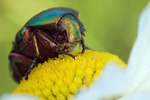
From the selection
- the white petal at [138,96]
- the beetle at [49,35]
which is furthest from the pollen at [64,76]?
the white petal at [138,96]

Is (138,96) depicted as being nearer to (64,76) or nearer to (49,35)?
(64,76)

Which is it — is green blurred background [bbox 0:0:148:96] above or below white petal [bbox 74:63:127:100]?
above

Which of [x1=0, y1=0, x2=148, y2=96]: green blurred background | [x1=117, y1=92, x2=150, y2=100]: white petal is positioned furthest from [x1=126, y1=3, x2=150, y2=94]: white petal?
[x1=0, y1=0, x2=148, y2=96]: green blurred background

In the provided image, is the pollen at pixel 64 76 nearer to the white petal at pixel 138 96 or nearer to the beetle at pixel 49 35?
the beetle at pixel 49 35

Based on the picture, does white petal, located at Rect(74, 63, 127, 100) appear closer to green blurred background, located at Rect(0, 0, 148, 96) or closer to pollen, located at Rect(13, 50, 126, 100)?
pollen, located at Rect(13, 50, 126, 100)

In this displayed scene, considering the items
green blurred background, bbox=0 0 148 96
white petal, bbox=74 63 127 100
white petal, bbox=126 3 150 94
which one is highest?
green blurred background, bbox=0 0 148 96

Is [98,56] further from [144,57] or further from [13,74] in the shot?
[13,74]

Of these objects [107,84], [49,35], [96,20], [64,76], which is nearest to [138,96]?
[107,84]
